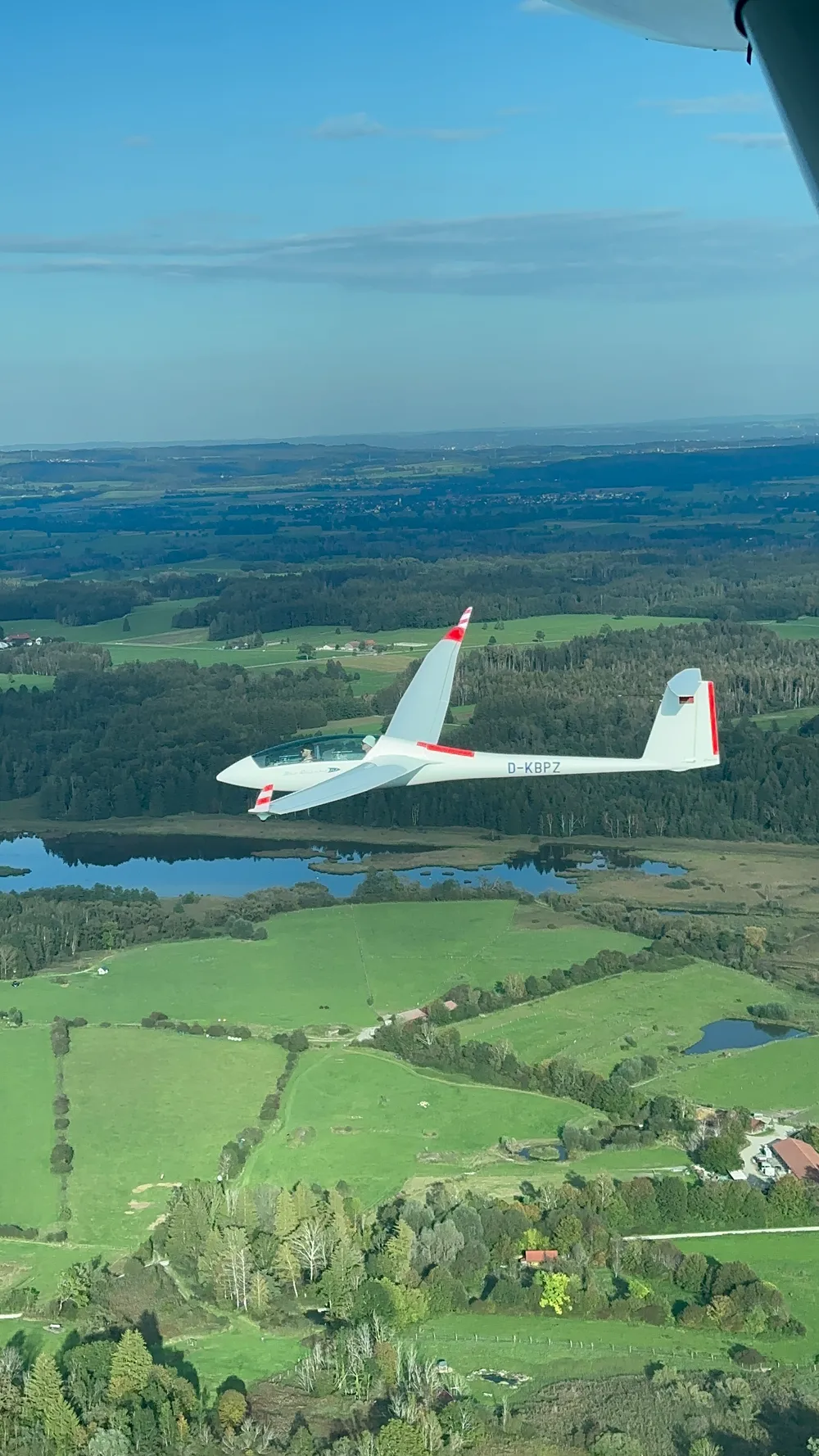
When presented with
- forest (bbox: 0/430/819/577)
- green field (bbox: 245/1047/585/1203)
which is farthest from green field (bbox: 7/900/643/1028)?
forest (bbox: 0/430/819/577)

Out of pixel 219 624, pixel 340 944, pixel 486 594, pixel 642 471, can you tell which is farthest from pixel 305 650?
pixel 642 471

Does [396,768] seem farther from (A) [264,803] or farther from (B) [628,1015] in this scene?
(B) [628,1015]

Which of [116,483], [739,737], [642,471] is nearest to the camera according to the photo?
[739,737]

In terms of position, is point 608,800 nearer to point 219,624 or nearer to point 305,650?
point 305,650

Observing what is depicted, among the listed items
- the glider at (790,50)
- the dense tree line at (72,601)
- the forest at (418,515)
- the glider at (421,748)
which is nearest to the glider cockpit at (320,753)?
the glider at (421,748)

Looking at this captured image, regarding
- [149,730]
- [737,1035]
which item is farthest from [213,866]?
[737,1035]

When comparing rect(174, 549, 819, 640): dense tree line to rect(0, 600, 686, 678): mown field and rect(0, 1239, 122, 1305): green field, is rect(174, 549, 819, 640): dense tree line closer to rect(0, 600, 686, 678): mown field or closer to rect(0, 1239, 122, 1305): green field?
rect(0, 600, 686, 678): mown field
